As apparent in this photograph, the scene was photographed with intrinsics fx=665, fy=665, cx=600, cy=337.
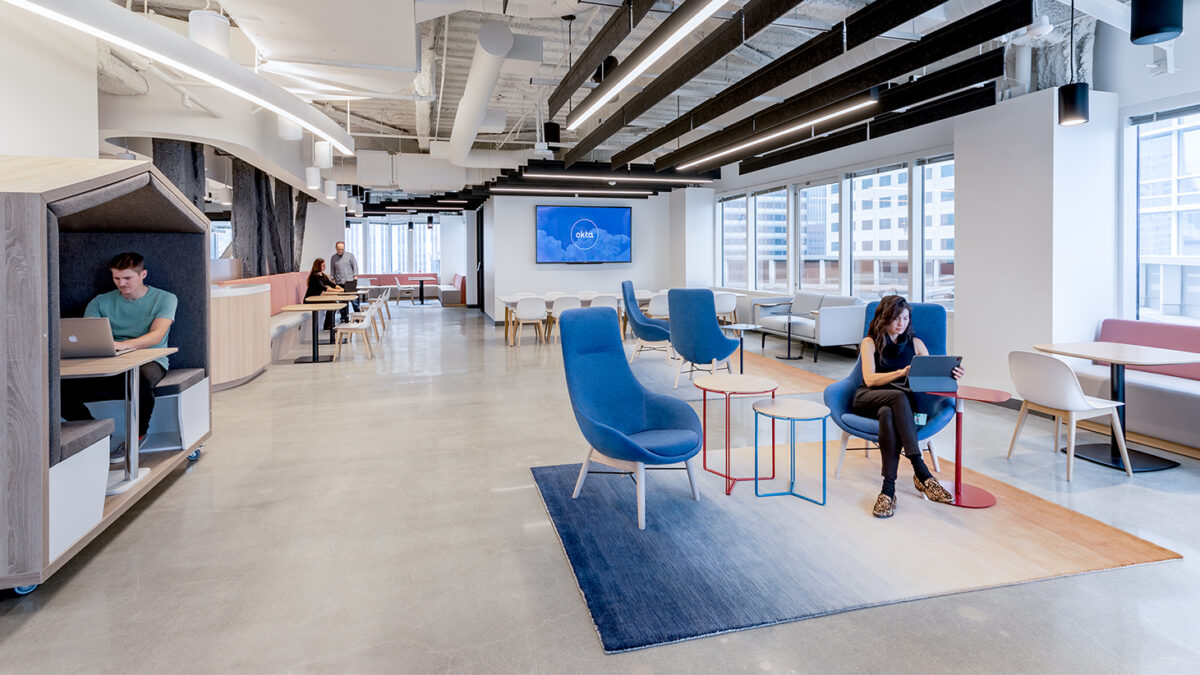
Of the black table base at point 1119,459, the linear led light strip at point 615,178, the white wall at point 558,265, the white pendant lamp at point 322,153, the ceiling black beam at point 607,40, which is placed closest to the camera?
the black table base at point 1119,459

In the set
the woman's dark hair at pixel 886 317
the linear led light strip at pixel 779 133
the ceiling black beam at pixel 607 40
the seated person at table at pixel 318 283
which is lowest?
the woman's dark hair at pixel 886 317

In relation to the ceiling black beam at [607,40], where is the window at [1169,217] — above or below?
below

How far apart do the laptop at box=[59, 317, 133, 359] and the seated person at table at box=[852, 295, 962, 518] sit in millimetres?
4140

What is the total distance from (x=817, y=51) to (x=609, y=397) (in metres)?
3.44

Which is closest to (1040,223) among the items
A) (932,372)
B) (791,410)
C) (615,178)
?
(932,372)

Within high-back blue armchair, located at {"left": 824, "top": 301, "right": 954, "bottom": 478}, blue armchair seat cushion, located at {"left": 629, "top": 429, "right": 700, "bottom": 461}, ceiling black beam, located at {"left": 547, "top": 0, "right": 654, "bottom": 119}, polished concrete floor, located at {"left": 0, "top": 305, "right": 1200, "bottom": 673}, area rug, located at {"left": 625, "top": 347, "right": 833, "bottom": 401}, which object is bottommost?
polished concrete floor, located at {"left": 0, "top": 305, "right": 1200, "bottom": 673}

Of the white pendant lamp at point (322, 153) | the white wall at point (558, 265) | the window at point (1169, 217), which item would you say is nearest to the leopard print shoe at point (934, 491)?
the window at point (1169, 217)

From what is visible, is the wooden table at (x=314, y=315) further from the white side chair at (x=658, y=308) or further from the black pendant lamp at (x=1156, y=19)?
the black pendant lamp at (x=1156, y=19)

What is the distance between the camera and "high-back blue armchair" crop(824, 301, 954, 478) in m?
3.82

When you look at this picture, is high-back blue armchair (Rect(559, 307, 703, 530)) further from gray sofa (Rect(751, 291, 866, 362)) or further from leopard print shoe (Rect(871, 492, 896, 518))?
gray sofa (Rect(751, 291, 866, 362))

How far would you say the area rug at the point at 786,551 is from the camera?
2.62 m

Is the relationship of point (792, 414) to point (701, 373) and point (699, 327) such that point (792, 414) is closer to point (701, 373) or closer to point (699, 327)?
point (699, 327)

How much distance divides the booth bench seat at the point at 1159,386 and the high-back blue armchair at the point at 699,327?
300 cm

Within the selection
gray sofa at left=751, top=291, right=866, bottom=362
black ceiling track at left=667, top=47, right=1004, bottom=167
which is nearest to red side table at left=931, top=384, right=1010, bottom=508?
black ceiling track at left=667, top=47, right=1004, bottom=167
